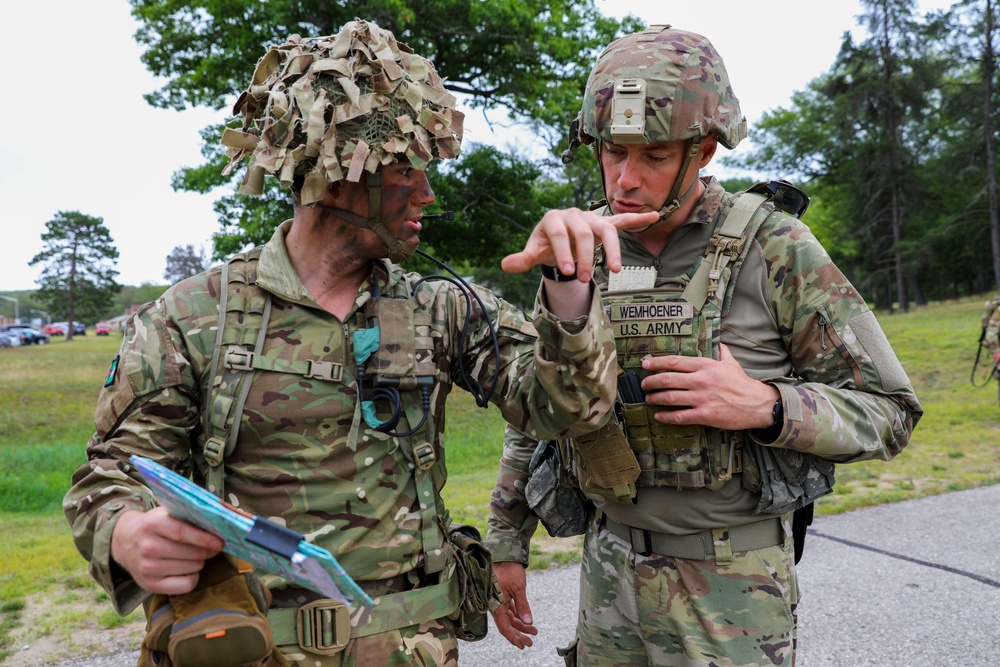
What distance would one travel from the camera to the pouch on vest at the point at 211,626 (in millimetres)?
1503

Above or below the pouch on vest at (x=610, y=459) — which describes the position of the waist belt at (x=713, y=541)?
below

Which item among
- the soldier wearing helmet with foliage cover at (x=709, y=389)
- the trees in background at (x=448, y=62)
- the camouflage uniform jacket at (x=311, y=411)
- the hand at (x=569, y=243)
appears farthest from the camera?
the trees in background at (x=448, y=62)

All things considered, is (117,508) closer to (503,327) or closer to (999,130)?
(503,327)

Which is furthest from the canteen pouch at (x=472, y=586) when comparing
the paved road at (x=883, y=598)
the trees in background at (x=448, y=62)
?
the trees in background at (x=448, y=62)

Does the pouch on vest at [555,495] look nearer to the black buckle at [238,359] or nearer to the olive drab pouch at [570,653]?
the olive drab pouch at [570,653]

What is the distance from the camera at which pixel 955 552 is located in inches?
226

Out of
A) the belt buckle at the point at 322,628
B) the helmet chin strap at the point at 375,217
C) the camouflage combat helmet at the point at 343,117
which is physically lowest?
the belt buckle at the point at 322,628

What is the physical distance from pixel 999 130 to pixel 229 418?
140 feet

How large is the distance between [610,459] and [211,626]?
1.06 m

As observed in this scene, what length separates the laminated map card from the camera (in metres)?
1.25

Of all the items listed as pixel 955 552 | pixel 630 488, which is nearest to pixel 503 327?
pixel 630 488

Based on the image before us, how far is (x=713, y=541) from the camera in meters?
2.16

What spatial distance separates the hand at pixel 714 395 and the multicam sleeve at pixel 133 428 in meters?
1.19

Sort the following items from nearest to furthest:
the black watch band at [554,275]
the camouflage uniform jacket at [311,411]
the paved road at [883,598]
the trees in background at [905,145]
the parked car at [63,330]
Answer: the black watch band at [554,275], the camouflage uniform jacket at [311,411], the paved road at [883,598], the trees in background at [905,145], the parked car at [63,330]
